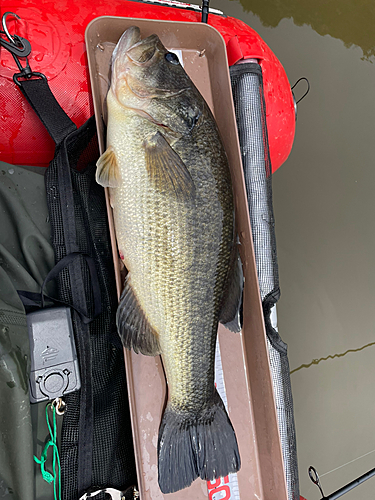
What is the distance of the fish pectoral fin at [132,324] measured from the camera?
3.32 ft

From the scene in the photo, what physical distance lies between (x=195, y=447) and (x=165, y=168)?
857 millimetres

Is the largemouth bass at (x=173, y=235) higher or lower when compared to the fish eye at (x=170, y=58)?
lower

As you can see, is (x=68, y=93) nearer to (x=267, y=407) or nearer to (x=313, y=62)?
(x=267, y=407)

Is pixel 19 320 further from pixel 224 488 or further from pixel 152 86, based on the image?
pixel 224 488

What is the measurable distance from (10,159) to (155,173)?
574 mm

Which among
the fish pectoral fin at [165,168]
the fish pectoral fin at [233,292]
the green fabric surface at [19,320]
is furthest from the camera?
the fish pectoral fin at [233,292]

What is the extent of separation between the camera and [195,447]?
3.42 feet

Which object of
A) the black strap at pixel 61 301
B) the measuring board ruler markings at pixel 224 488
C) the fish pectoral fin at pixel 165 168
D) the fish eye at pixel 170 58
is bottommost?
the measuring board ruler markings at pixel 224 488

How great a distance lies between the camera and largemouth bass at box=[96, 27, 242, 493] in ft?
3.18

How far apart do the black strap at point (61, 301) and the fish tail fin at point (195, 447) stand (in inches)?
15.5

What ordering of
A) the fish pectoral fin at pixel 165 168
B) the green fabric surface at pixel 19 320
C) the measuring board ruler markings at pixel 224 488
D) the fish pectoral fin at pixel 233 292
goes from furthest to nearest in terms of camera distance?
the measuring board ruler markings at pixel 224 488 → the fish pectoral fin at pixel 233 292 → the fish pectoral fin at pixel 165 168 → the green fabric surface at pixel 19 320

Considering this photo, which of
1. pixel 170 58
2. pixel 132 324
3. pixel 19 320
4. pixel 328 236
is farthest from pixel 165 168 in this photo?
pixel 328 236

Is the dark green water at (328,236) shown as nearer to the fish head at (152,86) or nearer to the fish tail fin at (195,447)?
the fish tail fin at (195,447)

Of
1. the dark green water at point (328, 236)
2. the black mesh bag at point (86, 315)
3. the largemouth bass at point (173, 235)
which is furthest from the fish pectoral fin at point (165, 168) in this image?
the dark green water at point (328, 236)
